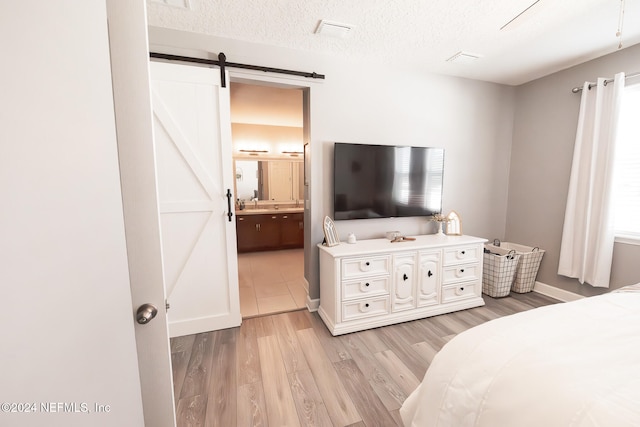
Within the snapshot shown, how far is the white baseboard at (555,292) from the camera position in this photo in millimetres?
2689

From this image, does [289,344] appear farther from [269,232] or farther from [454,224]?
[269,232]

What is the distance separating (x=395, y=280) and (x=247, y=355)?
1440mm

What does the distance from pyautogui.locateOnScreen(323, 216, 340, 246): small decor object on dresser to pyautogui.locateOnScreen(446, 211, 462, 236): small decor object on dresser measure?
145cm

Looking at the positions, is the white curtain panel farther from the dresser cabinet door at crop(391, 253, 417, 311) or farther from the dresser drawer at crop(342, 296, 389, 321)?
the dresser drawer at crop(342, 296, 389, 321)

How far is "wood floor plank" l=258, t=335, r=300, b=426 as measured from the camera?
140 centimetres

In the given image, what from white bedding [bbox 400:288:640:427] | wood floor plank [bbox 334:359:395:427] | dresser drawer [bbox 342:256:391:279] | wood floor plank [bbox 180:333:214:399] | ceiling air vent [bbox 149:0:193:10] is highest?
ceiling air vent [bbox 149:0:193:10]

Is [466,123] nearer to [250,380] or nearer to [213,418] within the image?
[250,380]

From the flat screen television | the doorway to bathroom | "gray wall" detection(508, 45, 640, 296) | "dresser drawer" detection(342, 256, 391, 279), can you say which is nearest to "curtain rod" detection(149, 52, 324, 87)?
the flat screen television

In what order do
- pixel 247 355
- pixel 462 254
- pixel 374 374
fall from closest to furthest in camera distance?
1. pixel 374 374
2. pixel 247 355
3. pixel 462 254

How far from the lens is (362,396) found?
1530mm

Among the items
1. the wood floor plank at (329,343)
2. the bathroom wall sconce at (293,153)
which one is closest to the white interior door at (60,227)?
the wood floor plank at (329,343)

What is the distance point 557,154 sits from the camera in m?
2.79

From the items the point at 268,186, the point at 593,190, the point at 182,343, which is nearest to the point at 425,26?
the point at 593,190

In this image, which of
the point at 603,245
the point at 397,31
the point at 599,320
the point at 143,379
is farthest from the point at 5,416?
the point at 603,245
